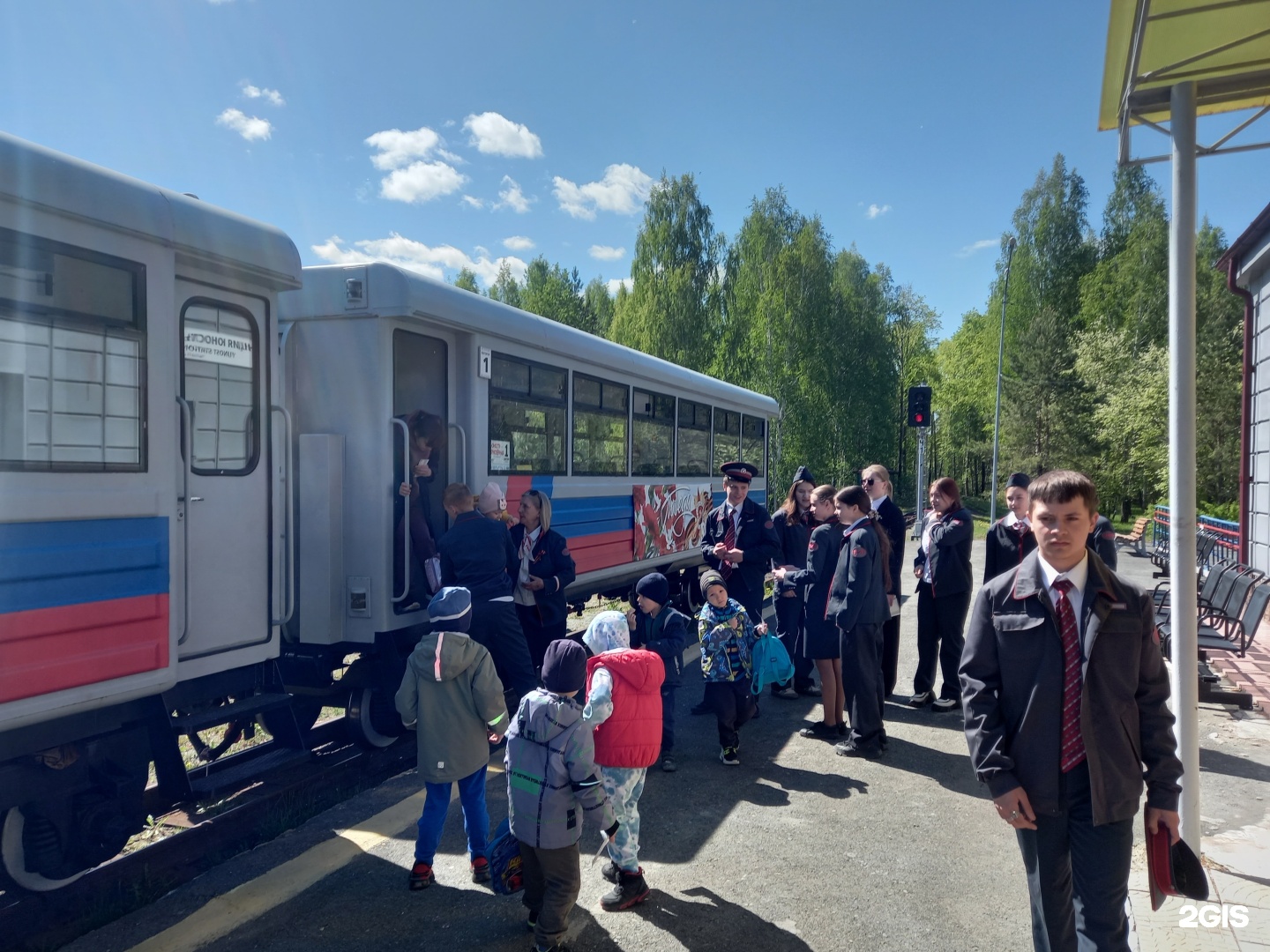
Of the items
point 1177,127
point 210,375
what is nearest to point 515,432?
point 210,375

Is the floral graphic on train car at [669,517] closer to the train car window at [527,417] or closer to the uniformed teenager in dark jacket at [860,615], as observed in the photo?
the train car window at [527,417]

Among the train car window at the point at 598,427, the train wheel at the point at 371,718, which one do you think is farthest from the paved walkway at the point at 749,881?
the train car window at the point at 598,427

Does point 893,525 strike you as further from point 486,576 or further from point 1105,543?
point 486,576

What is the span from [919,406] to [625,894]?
531 inches

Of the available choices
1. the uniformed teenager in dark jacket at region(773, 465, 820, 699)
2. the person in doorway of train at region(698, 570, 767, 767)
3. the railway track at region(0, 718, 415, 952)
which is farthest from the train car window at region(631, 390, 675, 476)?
the railway track at region(0, 718, 415, 952)

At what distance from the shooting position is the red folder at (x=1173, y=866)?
101 inches

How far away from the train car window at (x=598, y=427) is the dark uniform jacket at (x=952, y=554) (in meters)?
3.11

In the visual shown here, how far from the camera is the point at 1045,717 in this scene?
2592 mm

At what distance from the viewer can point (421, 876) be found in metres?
3.79

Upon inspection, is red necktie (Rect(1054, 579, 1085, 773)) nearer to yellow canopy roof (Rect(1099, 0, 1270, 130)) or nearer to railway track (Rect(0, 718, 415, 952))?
yellow canopy roof (Rect(1099, 0, 1270, 130))

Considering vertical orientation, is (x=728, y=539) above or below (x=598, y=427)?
below

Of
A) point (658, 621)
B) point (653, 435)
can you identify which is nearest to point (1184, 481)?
point (658, 621)

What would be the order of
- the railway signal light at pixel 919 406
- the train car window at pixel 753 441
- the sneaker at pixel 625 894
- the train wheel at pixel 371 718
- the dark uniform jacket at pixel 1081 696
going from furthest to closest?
the railway signal light at pixel 919 406
the train car window at pixel 753 441
the train wheel at pixel 371 718
the sneaker at pixel 625 894
the dark uniform jacket at pixel 1081 696

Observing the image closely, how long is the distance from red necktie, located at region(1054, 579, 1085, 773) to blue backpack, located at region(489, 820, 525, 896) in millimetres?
2010
